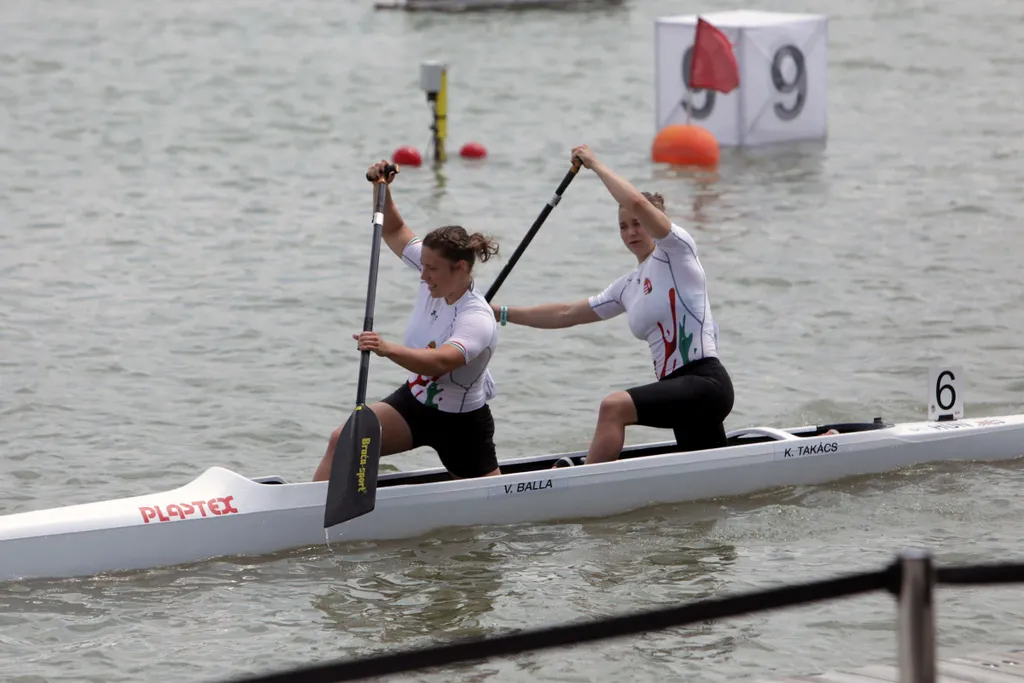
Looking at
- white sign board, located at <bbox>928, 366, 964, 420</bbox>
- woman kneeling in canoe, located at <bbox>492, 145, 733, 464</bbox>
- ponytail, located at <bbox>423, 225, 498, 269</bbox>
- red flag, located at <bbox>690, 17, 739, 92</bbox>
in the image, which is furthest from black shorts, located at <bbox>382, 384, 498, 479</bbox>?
red flag, located at <bbox>690, 17, 739, 92</bbox>

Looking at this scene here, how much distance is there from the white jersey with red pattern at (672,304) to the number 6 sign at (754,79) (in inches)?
389

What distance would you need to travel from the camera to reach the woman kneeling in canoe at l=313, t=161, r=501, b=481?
620 centimetres

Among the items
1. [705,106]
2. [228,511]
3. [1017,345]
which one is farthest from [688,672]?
[705,106]

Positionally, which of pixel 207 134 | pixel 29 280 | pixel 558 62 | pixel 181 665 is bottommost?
pixel 181 665

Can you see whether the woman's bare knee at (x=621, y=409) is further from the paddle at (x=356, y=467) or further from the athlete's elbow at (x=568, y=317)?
the paddle at (x=356, y=467)

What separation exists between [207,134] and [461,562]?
1326cm

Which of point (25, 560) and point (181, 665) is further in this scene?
point (25, 560)

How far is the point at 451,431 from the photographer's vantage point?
653 centimetres

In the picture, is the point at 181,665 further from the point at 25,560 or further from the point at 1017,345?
the point at 1017,345

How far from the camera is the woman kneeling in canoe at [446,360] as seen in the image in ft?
20.3

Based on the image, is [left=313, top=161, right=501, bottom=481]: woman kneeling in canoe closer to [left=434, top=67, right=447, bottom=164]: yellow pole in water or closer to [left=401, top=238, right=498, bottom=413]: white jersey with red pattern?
[left=401, top=238, right=498, bottom=413]: white jersey with red pattern

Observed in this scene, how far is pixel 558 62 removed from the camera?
25047 millimetres

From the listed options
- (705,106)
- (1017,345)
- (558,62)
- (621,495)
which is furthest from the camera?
(558,62)

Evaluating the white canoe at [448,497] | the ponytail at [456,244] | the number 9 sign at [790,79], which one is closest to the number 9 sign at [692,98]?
the number 9 sign at [790,79]
